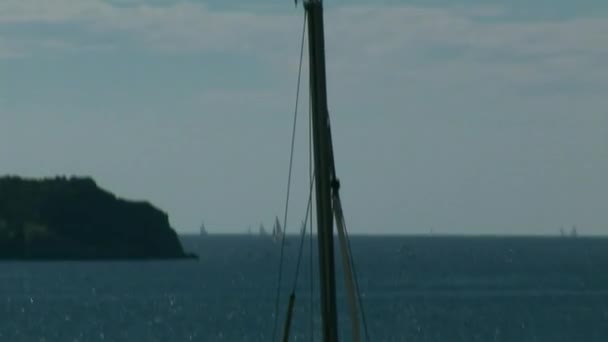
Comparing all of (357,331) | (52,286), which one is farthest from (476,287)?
(357,331)

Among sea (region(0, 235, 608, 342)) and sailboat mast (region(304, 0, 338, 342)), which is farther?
sea (region(0, 235, 608, 342))

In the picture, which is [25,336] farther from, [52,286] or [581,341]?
[52,286]

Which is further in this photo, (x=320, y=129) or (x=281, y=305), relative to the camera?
(x=281, y=305)

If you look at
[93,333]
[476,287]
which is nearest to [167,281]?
[476,287]

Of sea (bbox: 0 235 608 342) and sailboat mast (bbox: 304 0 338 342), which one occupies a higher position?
sailboat mast (bbox: 304 0 338 342)

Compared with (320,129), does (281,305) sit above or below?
below

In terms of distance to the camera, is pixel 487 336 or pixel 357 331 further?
pixel 487 336

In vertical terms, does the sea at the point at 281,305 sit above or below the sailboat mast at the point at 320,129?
below

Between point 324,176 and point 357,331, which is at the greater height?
point 324,176

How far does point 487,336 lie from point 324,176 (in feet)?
249

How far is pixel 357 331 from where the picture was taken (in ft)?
49.8

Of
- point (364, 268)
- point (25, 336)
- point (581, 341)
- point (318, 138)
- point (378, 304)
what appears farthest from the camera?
point (364, 268)

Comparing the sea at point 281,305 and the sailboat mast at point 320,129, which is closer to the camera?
the sailboat mast at point 320,129

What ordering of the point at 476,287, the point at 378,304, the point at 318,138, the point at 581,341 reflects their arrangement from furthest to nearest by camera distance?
the point at 476,287, the point at 378,304, the point at 581,341, the point at 318,138
